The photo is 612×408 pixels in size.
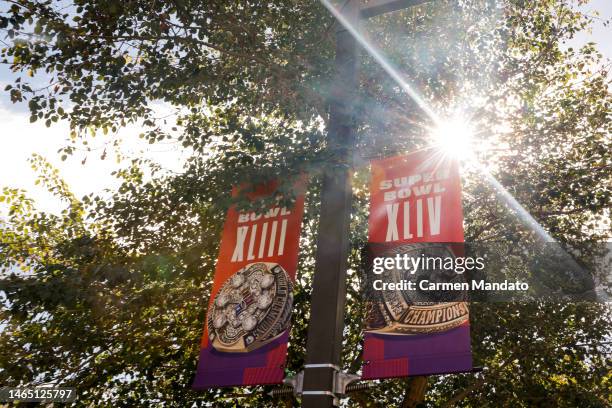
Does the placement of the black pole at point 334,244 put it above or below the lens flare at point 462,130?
below

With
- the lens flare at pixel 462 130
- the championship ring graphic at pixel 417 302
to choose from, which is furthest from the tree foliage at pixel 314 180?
the championship ring graphic at pixel 417 302

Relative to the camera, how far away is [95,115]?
8.17m

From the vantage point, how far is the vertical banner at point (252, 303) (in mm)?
5297

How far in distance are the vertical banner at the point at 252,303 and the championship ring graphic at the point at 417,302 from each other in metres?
0.89

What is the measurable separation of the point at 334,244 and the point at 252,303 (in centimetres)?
103

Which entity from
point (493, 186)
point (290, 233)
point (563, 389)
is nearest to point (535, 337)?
point (563, 389)

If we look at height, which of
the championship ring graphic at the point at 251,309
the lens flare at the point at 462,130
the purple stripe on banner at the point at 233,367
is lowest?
Result: the purple stripe on banner at the point at 233,367

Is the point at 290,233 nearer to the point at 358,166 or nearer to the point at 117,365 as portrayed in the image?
the point at 358,166

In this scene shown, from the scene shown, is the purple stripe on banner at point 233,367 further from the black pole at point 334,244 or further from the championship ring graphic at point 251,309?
the black pole at point 334,244

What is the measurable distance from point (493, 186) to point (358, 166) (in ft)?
15.4

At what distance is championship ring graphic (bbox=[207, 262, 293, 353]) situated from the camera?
17.7ft

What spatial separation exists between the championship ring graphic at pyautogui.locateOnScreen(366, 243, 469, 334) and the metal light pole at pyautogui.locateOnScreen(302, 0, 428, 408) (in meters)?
0.38

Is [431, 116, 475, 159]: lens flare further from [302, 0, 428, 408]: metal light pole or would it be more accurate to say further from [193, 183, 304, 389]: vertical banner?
[193, 183, 304, 389]: vertical banner

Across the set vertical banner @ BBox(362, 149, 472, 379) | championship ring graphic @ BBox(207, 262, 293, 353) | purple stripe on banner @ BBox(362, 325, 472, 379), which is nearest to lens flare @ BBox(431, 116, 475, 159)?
vertical banner @ BBox(362, 149, 472, 379)
